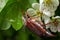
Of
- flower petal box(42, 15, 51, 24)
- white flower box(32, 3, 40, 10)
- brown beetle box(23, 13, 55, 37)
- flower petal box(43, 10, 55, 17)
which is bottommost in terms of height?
brown beetle box(23, 13, 55, 37)

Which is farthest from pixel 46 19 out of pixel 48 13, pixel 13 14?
pixel 13 14

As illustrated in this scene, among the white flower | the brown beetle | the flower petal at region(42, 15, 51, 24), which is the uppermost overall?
the white flower

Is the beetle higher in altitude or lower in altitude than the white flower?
lower

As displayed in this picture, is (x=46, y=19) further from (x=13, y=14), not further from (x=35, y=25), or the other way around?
(x=13, y=14)

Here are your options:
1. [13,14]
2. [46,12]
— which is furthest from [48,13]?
[13,14]

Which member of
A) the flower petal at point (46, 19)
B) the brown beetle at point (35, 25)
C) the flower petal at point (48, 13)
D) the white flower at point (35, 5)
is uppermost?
the white flower at point (35, 5)

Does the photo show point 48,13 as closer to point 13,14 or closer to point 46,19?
point 46,19

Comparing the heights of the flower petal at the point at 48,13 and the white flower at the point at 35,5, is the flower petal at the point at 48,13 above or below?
below

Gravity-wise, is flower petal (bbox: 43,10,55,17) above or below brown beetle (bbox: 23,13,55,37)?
above

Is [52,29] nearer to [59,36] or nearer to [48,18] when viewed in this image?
[48,18]
